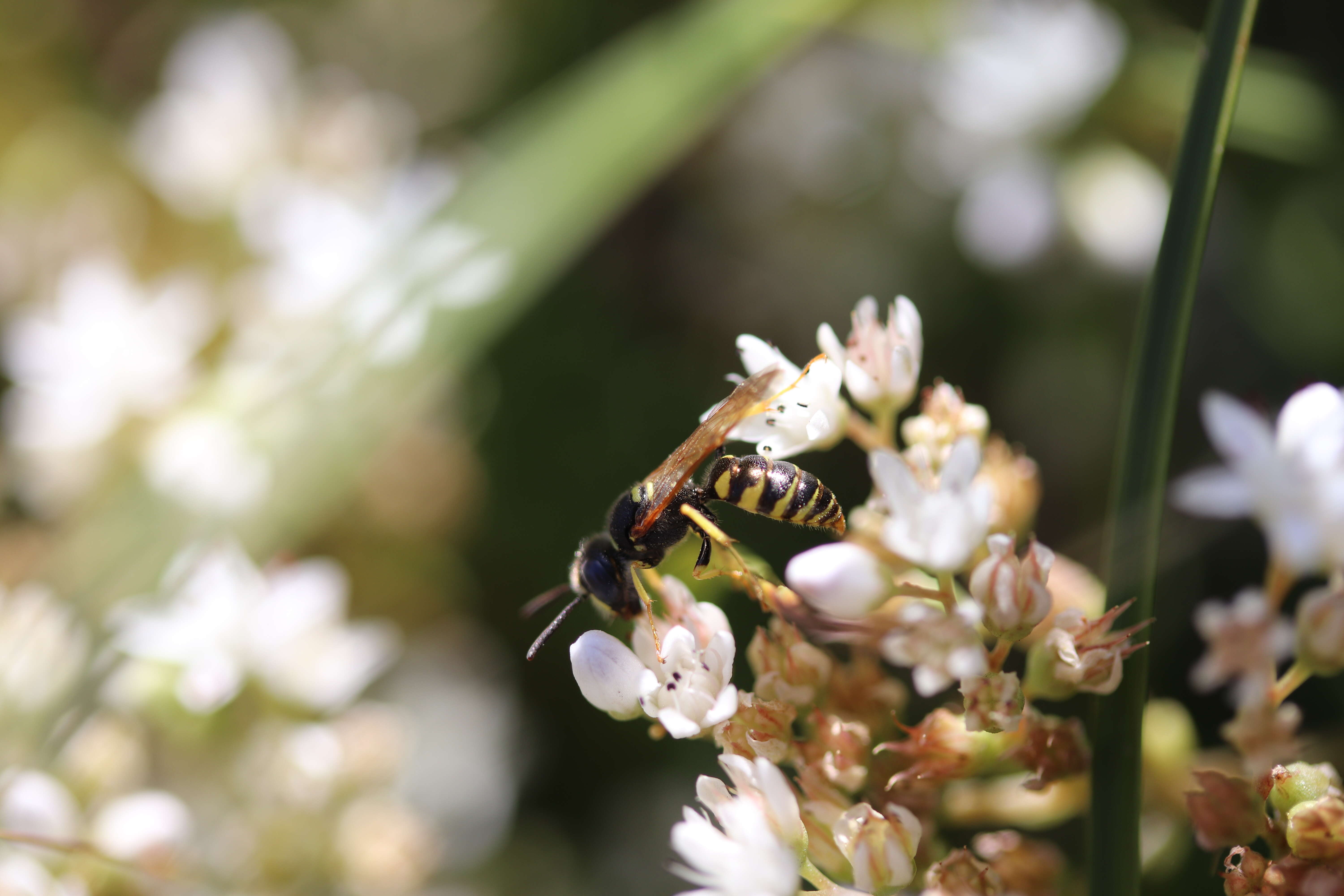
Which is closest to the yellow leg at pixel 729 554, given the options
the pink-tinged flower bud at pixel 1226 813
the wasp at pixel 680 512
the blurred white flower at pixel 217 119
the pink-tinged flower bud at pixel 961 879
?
the wasp at pixel 680 512

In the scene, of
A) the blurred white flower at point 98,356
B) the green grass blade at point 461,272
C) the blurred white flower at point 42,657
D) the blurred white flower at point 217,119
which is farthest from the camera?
the blurred white flower at point 217,119

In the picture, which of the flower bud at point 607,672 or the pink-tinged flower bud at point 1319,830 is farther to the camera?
the flower bud at point 607,672

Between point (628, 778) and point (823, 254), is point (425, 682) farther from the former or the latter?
point (823, 254)

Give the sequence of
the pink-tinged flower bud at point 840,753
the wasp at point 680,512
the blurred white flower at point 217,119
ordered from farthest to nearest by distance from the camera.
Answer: the blurred white flower at point 217,119 < the wasp at point 680,512 < the pink-tinged flower bud at point 840,753

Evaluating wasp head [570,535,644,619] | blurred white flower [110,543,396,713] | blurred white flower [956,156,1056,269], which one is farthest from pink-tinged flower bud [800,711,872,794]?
blurred white flower [956,156,1056,269]

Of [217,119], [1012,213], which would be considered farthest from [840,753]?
[217,119]

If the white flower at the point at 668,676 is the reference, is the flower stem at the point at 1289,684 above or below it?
below

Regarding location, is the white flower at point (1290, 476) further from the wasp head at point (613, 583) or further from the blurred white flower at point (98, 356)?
the blurred white flower at point (98, 356)
